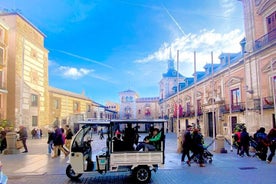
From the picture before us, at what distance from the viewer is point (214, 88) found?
28891 mm

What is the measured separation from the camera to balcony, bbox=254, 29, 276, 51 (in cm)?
1844

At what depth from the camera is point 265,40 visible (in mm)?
19250

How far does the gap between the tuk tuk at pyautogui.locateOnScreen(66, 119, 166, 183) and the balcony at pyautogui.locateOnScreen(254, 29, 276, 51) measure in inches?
582

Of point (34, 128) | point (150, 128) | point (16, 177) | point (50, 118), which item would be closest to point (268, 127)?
point (150, 128)

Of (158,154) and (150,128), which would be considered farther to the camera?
(150,128)

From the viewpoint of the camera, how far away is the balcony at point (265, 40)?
60.5ft

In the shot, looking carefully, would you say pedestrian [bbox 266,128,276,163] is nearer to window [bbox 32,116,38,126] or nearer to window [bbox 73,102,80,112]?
window [bbox 32,116,38,126]

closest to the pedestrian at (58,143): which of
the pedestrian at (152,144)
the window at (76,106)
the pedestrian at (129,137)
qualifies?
the pedestrian at (129,137)

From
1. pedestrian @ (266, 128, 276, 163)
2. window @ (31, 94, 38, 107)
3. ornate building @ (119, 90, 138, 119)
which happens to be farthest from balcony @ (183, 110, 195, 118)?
ornate building @ (119, 90, 138, 119)

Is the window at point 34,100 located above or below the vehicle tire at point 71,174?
above

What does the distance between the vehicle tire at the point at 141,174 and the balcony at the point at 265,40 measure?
1543 centimetres

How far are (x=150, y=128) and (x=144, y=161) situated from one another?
130 centimetres

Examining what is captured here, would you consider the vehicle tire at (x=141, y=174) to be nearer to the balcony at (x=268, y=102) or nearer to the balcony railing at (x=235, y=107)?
the balcony at (x=268, y=102)

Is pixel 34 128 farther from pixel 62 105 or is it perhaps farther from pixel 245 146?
pixel 245 146
